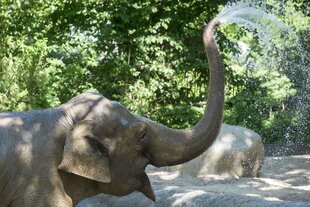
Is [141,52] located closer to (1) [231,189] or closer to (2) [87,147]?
(1) [231,189]

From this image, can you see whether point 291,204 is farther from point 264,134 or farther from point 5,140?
point 264,134

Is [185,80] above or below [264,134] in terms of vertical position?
above

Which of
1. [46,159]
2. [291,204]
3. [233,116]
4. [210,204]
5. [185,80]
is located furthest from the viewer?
[185,80]

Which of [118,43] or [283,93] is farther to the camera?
[283,93]

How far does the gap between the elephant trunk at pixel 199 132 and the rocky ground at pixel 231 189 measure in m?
1.28

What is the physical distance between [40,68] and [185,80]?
4.29 meters

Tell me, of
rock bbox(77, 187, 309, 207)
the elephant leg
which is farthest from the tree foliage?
the elephant leg

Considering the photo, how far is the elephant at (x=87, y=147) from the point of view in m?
→ 3.66

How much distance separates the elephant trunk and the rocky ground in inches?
50.3

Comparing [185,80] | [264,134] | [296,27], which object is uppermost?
[296,27]

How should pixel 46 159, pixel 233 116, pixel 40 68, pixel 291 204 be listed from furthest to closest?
pixel 233 116, pixel 40 68, pixel 291 204, pixel 46 159

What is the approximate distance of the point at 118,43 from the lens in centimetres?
1850

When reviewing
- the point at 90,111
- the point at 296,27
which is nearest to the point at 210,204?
the point at 90,111

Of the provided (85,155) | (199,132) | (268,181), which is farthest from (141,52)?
(85,155)
